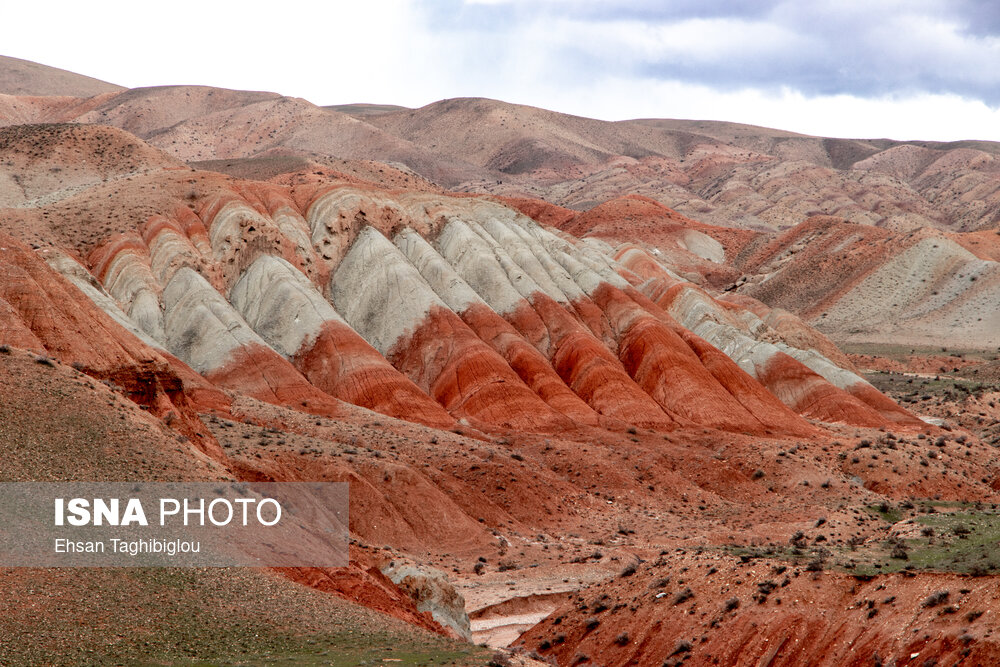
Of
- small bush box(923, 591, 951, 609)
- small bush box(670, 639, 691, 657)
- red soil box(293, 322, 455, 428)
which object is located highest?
red soil box(293, 322, 455, 428)

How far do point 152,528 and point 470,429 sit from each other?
31996mm

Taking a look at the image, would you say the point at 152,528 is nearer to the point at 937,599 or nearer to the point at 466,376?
the point at 937,599

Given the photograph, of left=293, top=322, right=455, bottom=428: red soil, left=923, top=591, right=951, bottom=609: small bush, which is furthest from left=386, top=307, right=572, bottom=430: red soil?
left=923, top=591, right=951, bottom=609: small bush

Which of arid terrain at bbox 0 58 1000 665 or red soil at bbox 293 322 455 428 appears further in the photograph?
red soil at bbox 293 322 455 428

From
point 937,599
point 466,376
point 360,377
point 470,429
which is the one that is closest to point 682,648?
point 937,599

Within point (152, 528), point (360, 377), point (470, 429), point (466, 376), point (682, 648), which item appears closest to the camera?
point (152, 528)

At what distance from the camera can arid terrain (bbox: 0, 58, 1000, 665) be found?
22500 millimetres

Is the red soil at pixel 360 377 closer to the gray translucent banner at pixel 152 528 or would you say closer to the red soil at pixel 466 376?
the red soil at pixel 466 376

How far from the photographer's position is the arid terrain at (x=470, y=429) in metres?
22.5

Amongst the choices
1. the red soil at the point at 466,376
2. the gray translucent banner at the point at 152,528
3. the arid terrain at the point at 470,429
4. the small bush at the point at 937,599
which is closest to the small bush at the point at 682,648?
the arid terrain at the point at 470,429

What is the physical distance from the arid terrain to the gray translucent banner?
1.74 ft

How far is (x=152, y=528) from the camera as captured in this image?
76.6ft

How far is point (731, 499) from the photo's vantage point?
5150cm

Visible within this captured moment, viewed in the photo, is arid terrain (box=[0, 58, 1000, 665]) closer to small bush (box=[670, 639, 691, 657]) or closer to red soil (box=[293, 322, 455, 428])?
small bush (box=[670, 639, 691, 657])
